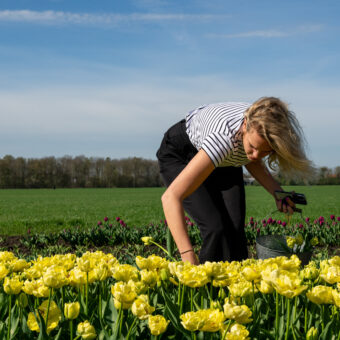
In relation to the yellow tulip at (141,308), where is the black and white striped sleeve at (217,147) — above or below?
above

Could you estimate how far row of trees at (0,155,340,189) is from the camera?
168 ft

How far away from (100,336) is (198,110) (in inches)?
80.2

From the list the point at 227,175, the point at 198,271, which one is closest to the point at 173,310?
the point at 198,271

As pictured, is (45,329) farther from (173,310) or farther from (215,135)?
(215,135)

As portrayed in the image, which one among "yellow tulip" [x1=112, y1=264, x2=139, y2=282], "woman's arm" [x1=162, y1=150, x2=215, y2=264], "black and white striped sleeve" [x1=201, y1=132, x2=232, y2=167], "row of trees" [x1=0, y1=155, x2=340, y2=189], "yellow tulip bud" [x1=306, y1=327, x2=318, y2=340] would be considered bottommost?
"yellow tulip bud" [x1=306, y1=327, x2=318, y2=340]

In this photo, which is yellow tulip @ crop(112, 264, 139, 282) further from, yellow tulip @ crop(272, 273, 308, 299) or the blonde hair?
the blonde hair

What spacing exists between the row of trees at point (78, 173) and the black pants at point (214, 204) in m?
47.8

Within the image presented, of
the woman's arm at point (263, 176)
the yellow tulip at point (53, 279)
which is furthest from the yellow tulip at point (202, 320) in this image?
the woman's arm at point (263, 176)

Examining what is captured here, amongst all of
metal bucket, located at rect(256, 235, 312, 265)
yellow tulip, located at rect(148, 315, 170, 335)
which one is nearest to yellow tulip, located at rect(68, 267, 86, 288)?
yellow tulip, located at rect(148, 315, 170, 335)

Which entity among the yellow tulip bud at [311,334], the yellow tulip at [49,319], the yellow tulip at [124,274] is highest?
the yellow tulip at [124,274]

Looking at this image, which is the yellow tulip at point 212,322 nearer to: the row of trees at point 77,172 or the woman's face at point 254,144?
the woman's face at point 254,144

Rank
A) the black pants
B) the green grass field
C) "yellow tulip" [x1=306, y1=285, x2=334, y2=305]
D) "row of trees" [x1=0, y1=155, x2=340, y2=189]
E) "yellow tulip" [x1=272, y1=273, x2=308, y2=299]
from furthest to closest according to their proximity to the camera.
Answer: "row of trees" [x1=0, y1=155, x2=340, y2=189], the green grass field, the black pants, "yellow tulip" [x1=306, y1=285, x2=334, y2=305], "yellow tulip" [x1=272, y1=273, x2=308, y2=299]

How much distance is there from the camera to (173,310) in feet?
4.59

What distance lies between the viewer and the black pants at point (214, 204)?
9.07 ft
